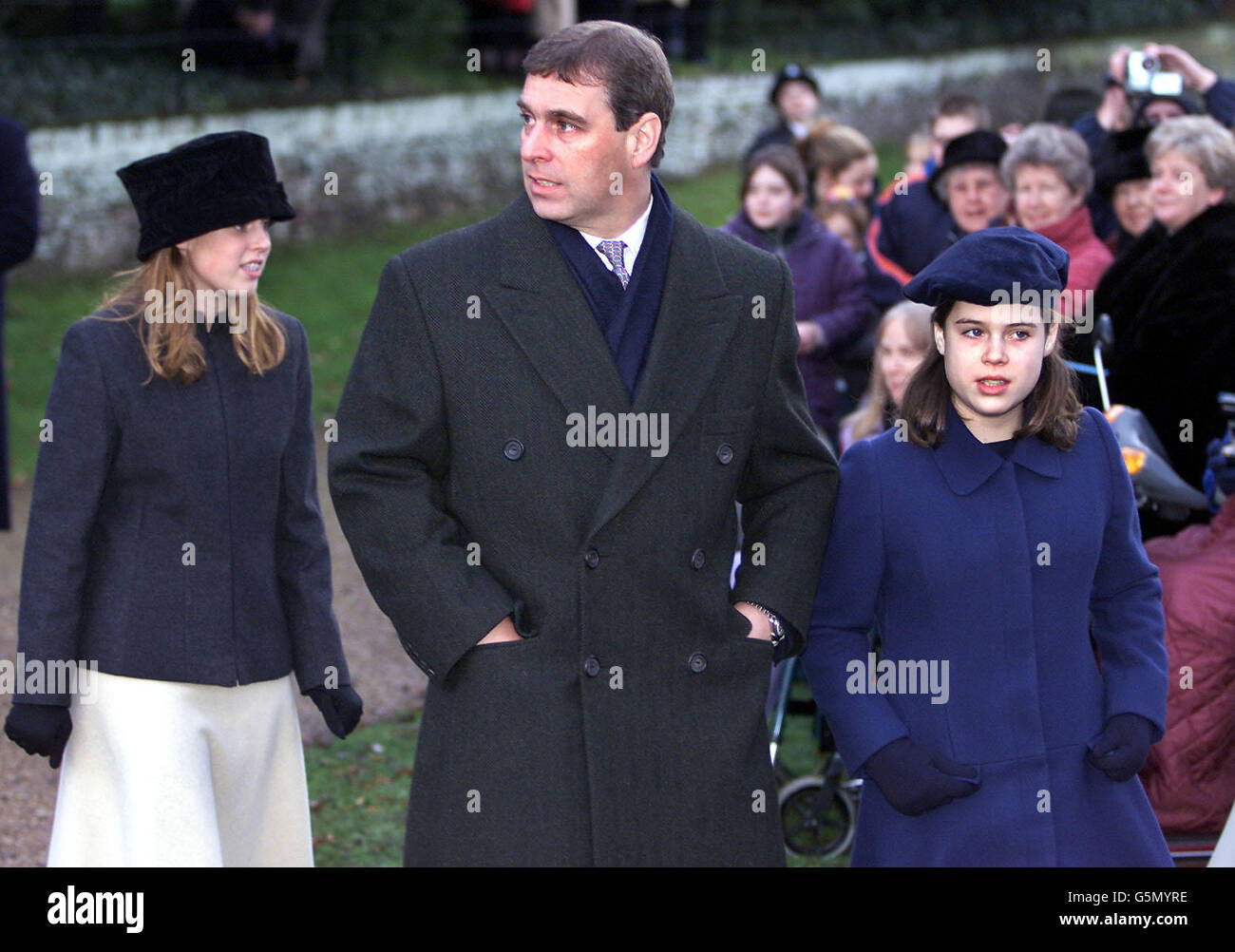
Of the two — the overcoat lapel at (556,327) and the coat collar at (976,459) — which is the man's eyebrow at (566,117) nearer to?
the overcoat lapel at (556,327)

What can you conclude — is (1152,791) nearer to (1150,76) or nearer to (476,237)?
(476,237)

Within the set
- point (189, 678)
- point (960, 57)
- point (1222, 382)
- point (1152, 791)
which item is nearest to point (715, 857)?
point (189, 678)

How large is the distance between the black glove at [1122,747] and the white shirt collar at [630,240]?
1.39m

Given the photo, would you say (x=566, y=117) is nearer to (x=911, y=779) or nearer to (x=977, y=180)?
(x=911, y=779)

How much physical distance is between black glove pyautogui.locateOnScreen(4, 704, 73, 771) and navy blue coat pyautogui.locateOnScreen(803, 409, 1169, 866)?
1.72 meters

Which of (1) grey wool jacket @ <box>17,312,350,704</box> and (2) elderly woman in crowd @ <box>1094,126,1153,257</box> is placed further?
(2) elderly woman in crowd @ <box>1094,126,1153,257</box>

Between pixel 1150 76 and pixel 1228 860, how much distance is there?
15.6ft

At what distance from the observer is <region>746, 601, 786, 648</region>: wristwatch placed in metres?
3.83

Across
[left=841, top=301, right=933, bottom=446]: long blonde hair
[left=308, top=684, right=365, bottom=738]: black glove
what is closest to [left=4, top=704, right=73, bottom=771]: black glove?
[left=308, top=684, right=365, bottom=738]: black glove

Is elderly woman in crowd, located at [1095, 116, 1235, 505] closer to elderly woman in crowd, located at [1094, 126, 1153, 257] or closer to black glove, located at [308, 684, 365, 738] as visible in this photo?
elderly woman in crowd, located at [1094, 126, 1153, 257]

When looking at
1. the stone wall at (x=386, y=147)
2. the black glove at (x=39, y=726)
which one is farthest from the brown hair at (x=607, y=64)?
the stone wall at (x=386, y=147)

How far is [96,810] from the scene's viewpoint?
14.0 ft

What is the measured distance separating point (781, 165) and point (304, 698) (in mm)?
3167

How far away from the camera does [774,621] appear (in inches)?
151
